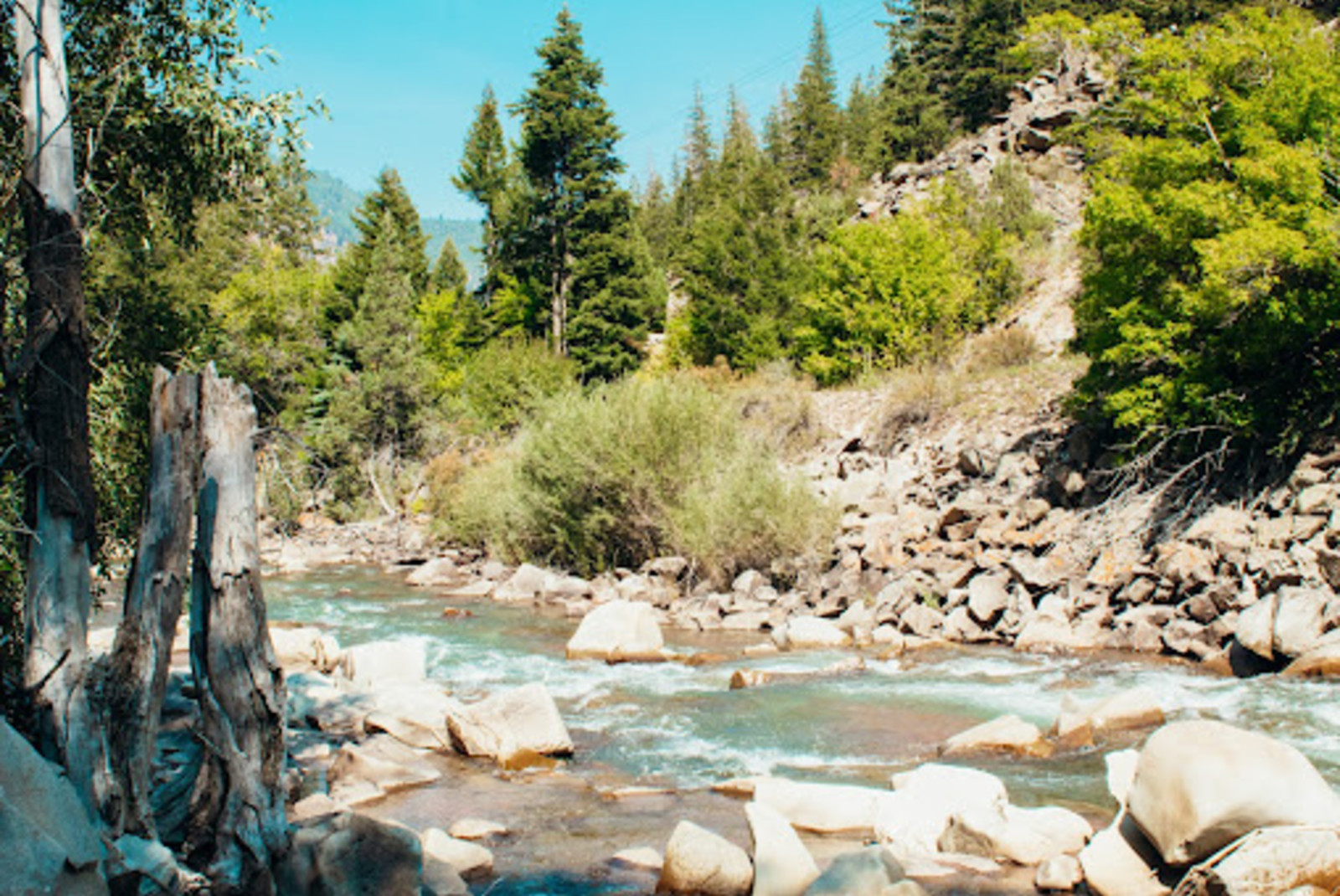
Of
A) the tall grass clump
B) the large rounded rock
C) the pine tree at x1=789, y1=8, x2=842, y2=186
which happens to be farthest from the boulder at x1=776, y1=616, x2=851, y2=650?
the pine tree at x1=789, y1=8, x2=842, y2=186

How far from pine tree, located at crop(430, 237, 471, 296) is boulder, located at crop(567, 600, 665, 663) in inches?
1599

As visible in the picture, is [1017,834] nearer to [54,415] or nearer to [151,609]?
[151,609]

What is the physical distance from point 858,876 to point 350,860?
2919 mm

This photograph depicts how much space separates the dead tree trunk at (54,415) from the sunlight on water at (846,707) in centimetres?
489

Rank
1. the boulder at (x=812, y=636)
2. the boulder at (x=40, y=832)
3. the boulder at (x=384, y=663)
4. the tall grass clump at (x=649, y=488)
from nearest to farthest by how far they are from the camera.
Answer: the boulder at (x=40, y=832) → the boulder at (x=384, y=663) → the boulder at (x=812, y=636) → the tall grass clump at (x=649, y=488)

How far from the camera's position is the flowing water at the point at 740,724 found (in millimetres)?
7969

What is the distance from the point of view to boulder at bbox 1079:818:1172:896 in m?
6.07

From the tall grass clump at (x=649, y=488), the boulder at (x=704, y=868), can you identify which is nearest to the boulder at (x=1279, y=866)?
the boulder at (x=704, y=868)

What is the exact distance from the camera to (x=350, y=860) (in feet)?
19.2

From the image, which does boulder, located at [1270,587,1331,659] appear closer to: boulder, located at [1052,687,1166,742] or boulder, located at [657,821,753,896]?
boulder, located at [1052,687,1166,742]

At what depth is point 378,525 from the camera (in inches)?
1303

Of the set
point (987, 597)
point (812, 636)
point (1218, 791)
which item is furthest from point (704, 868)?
point (987, 597)

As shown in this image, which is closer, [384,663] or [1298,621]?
[1298,621]

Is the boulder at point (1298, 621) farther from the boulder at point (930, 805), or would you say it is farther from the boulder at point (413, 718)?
the boulder at point (413, 718)
